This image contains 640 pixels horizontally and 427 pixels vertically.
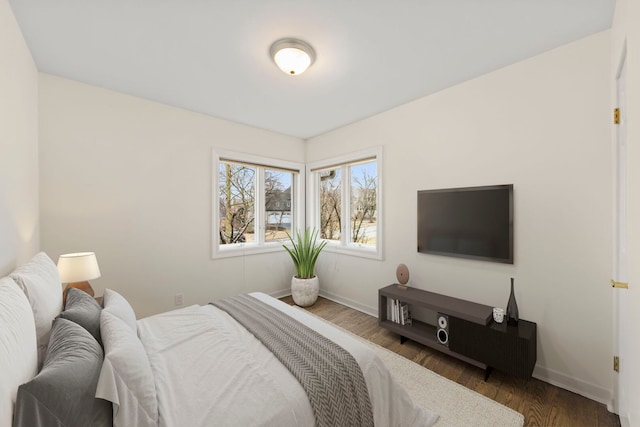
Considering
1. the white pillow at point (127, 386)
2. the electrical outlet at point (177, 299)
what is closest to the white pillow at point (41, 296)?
the white pillow at point (127, 386)

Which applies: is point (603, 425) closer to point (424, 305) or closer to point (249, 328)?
point (424, 305)

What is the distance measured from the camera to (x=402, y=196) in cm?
295

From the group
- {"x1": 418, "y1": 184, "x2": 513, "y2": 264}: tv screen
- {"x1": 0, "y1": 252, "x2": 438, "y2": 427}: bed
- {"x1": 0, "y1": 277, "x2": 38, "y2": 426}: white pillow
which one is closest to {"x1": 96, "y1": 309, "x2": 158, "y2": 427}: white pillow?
{"x1": 0, "y1": 252, "x2": 438, "y2": 427}: bed

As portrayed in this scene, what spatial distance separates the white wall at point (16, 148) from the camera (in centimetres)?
146

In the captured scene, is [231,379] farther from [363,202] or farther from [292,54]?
[363,202]

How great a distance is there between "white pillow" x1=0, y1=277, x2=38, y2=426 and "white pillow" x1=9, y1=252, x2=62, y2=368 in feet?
0.29

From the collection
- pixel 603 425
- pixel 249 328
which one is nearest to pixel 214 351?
pixel 249 328

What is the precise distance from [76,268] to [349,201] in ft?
9.79

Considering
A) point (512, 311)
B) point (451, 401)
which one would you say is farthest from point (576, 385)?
point (451, 401)

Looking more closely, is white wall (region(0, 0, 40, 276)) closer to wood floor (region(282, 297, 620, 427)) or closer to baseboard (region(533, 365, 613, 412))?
wood floor (region(282, 297, 620, 427))

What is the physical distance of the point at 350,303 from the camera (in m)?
3.57

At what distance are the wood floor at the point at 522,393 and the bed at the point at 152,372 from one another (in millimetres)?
626

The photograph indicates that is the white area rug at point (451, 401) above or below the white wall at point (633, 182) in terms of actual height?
below

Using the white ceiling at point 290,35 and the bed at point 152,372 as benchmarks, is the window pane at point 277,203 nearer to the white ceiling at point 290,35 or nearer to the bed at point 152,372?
the white ceiling at point 290,35
